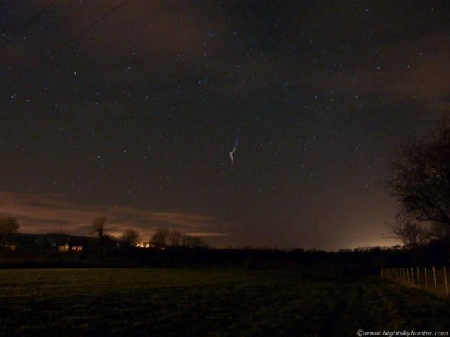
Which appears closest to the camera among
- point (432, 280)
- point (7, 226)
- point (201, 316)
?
point (201, 316)

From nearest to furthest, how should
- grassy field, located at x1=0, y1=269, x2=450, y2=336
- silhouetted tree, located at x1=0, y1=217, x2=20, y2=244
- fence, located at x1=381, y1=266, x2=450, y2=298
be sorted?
grassy field, located at x1=0, y1=269, x2=450, y2=336, fence, located at x1=381, y1=266, x2=450, y2=298, silhouetted tree, located at x1=0, y1=217, x2=20, y2=244

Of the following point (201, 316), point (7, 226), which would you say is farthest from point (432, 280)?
point (7, 226)

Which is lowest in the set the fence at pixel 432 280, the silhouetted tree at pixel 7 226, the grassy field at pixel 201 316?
the grassy field at pixel 201 316

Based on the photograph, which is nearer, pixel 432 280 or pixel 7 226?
pixel 432 280

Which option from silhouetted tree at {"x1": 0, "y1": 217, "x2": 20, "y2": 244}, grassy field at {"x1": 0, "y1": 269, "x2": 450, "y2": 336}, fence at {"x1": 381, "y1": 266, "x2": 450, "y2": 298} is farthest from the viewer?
silhouetted tree at {"x1": 0, "y1": 217, "x2": 20, "y2": 244}

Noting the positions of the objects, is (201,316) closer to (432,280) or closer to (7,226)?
(432,280)

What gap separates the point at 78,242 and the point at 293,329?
494 ft

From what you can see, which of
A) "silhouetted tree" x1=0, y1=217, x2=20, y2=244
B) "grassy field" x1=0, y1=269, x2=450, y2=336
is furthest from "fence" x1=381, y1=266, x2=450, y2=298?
"silhouetted tree" x1=0, y1=217, x2=20, y2=244

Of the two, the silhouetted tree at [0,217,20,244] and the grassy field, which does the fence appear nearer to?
the grassy field

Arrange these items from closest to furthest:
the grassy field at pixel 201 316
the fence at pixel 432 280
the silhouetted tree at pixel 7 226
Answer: the grassy field at pixel 201 316 → the fence at pixel 432 280 → the silhouetted tree at pixel 7 226

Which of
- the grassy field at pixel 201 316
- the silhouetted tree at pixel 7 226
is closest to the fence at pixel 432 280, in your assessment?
the grassy field at pixel 201 316

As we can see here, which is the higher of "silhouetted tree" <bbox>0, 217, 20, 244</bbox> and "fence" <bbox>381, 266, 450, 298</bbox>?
"silhouetted tree" <bbox>0, 217, 20, 244</bbox>

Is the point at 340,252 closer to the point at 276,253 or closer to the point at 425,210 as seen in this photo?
the point at 276,253

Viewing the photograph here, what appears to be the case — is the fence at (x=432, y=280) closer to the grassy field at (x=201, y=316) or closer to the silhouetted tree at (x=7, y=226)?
the grassy field at (x=201, y=316)
